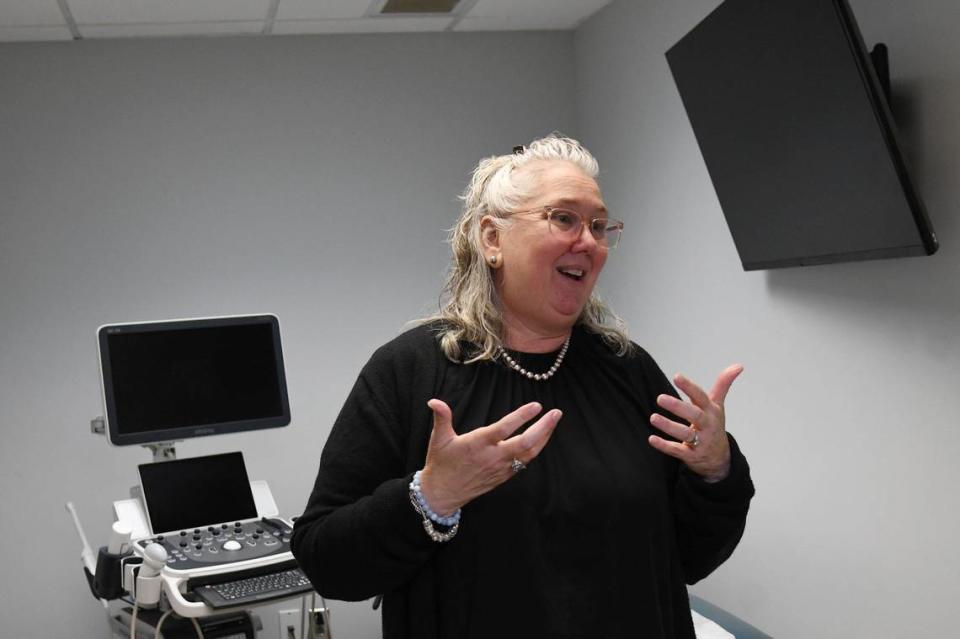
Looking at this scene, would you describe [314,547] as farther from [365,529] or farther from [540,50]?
[540,50]

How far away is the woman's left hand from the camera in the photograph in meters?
1.37

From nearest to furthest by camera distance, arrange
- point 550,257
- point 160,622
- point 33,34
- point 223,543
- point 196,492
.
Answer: point 550,257, point 160,622, point 223,543, point 196,492, point 33,34

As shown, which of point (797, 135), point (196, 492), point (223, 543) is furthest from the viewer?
point (196, 492)

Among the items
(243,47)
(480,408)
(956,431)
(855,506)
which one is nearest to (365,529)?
(480,408)

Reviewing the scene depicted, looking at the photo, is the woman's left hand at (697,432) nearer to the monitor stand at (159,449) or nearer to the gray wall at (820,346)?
the gray wall at (820,346)

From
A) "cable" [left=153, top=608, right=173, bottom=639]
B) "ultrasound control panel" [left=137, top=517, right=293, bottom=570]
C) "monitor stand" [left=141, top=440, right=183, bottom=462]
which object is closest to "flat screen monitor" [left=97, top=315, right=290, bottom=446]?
"monitor stand" [left=141, top=440, right=183, bottom=462]

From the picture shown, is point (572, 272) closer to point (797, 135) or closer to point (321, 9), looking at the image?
point (797, 135)

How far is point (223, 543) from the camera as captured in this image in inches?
104

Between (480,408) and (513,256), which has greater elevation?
(513,256)

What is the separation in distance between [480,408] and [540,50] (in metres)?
2.92

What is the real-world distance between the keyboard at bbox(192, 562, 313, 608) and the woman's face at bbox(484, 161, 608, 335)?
1194 mm

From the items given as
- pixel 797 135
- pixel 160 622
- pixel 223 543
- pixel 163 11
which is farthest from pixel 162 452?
pixel 797 135

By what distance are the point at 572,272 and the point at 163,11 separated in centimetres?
237

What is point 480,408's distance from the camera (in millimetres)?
1438
